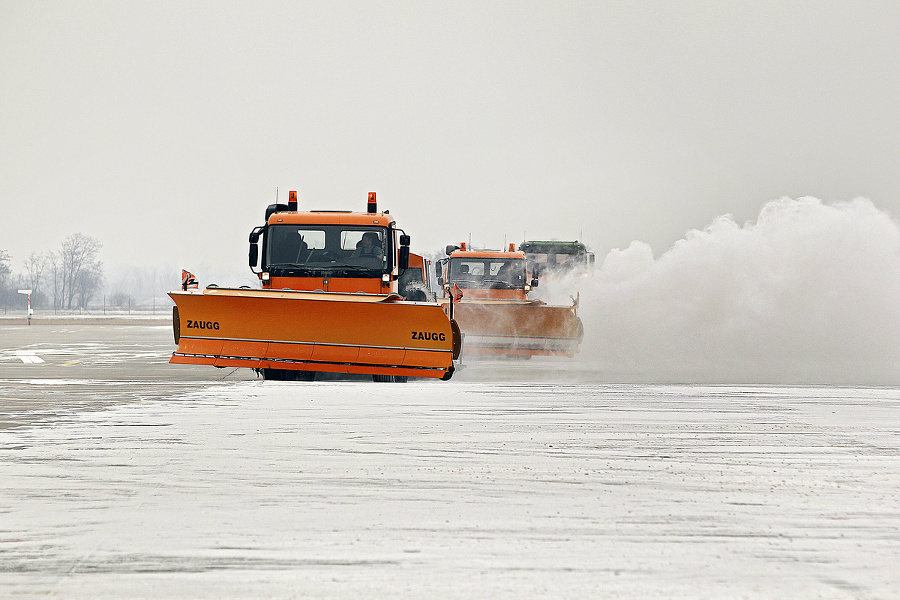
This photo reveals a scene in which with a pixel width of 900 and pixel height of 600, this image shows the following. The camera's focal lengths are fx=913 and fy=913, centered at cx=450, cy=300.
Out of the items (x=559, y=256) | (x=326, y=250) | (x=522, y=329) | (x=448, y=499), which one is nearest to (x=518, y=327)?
(x=522, y=329)

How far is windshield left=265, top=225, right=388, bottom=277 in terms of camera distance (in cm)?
1440

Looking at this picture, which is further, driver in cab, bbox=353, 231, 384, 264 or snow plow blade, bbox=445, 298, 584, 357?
snow plow blade, bbox=445, 298, 584, 357

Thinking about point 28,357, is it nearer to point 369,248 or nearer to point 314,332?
point 369,248

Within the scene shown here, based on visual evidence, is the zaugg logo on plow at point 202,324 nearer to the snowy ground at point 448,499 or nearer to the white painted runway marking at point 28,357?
the snowy ground at point 448,499

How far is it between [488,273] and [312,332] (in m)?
9.62

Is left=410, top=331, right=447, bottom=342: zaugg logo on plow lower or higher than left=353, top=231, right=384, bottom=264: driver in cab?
lower

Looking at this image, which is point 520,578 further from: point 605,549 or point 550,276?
point 550,276

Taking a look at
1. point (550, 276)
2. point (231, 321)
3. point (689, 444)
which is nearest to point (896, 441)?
point (689, 444)

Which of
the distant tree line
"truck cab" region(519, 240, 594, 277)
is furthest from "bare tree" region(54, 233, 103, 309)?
"truck cab" region(519, 240, 594, 277)

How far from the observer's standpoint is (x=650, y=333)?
735 inches

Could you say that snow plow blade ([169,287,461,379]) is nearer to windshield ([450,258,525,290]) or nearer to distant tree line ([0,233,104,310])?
windshield ([450,258,525,290])

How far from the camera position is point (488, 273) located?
2194 cm

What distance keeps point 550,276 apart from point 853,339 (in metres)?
12.5

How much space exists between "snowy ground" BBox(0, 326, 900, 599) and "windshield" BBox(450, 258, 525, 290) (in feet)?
36.2
